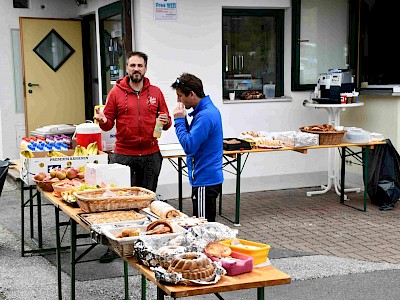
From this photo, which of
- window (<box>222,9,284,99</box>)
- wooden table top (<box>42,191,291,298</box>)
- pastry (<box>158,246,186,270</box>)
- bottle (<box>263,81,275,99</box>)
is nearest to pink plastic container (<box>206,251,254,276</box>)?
wooden table top (<box>42,191,291,298</box>)

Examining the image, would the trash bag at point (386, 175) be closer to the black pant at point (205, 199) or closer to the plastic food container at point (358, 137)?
the plastic food container at point (358, 137)

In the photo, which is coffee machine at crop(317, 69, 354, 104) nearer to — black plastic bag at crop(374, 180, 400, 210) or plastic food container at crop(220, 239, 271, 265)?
black plastic bag at crop(374, 180, 400, 210)

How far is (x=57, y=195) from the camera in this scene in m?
5.25

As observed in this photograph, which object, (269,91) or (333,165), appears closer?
(333,165)

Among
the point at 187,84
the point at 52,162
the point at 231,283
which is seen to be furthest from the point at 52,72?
the point at 231,283

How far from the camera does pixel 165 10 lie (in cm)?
872

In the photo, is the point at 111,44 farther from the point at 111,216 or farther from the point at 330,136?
the point at 111,216

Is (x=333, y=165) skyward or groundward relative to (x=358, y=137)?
groundward

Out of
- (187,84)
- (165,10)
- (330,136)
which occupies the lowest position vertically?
(330,136)

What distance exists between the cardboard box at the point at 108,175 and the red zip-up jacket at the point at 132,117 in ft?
3.72

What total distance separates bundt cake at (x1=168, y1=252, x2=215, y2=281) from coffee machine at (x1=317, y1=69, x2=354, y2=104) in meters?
6.04

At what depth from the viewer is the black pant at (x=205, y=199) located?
222 inches

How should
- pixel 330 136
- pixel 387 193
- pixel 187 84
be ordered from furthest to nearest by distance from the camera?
1. pixel 387 193
2. pixel 330 136
3. pixel 187 84

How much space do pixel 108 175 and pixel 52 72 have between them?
20.3 ft
